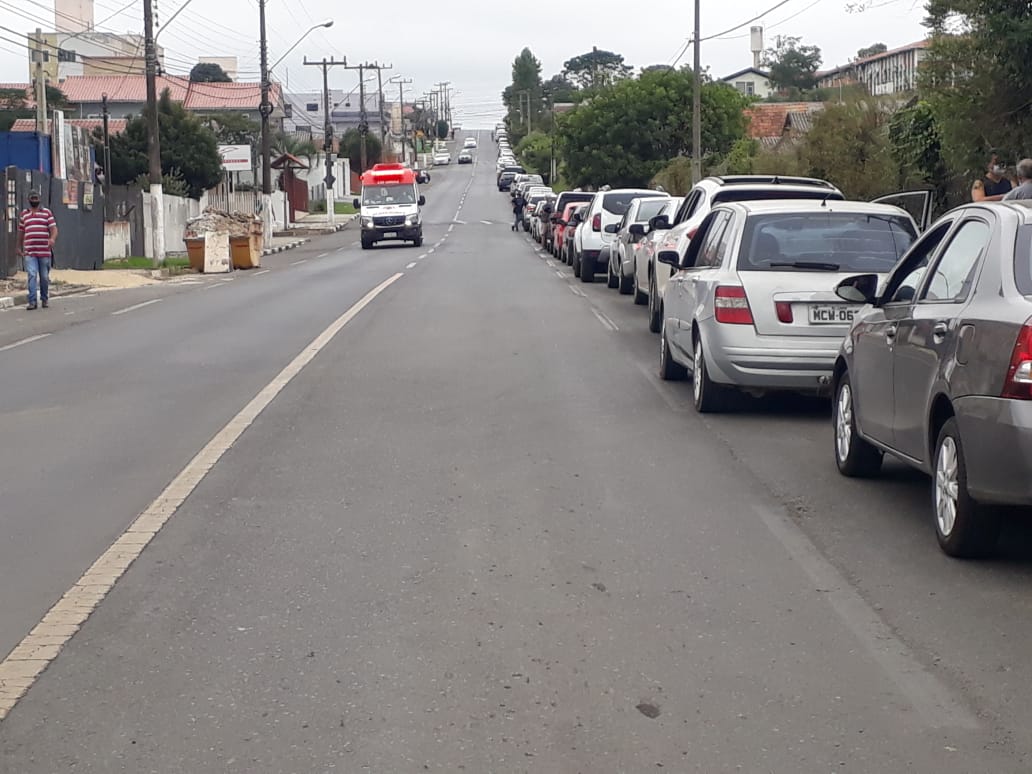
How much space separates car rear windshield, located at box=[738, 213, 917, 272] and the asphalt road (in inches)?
45.9

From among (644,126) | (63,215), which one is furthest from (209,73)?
(63,215)

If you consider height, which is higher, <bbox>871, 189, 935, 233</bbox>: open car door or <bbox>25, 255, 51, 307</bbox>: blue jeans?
<bbox>871, 189, 935, 233</bbox>: open car door

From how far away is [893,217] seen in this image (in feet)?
37.6

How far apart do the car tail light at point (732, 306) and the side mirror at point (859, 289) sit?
83.9 inches

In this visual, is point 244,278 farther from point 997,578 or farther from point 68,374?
point 997,578

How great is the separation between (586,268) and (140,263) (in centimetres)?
1598

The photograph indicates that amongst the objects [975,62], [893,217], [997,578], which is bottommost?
[997,578]

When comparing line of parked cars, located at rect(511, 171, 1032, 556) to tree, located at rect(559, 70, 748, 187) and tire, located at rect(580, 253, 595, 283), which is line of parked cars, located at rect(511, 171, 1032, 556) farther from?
tree, located at rect(559, 70, 748, 187)

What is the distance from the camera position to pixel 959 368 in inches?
264

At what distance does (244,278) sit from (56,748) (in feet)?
96.3

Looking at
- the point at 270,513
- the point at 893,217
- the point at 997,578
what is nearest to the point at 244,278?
the point at 893,217

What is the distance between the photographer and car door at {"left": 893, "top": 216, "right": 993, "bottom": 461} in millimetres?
7031

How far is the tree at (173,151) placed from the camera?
5822cm

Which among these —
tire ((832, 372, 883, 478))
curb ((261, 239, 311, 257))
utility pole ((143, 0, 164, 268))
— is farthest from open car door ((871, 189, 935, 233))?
curb ((261, 239, 311, 257))
